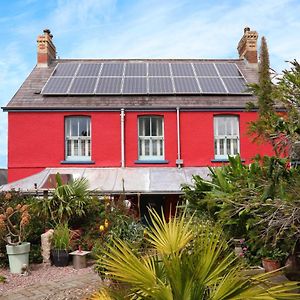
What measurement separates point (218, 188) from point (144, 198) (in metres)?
10.1

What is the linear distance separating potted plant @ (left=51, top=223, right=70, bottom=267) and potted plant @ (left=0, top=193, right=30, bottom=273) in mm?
748

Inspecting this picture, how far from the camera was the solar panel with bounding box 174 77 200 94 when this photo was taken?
1781 centimetres

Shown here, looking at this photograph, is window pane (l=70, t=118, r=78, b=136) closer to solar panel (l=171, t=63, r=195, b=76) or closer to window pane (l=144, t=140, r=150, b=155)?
window pane (l=144, t=140, r=150, b=155)

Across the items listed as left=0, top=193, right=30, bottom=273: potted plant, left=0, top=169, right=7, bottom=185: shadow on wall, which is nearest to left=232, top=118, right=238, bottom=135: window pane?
left=0, top=193, right=30, bottom=273: potted plant

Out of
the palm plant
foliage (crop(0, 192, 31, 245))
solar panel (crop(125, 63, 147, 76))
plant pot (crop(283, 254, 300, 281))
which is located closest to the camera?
the palm plant

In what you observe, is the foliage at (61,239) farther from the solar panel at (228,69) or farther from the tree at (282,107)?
the solar panel at (228,69)

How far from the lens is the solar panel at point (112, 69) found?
64.2 ft

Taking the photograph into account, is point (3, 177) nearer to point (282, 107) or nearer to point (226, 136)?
point (226, 136)

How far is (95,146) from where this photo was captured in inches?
666

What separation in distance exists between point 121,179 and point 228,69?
8.36 m

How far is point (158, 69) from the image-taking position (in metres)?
20.1

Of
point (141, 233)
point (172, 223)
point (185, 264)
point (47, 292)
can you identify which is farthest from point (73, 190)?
point (185, 264)

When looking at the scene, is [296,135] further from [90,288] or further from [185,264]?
[90,288]

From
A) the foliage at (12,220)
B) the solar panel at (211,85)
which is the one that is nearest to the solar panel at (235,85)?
the solar panel at (211,85)
